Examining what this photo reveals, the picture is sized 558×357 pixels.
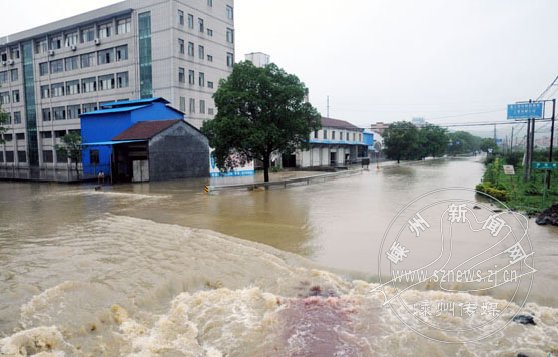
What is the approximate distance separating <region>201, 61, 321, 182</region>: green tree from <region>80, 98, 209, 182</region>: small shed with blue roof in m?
6.36

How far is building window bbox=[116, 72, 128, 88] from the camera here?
1594 inches

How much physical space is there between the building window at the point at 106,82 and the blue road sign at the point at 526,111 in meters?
38.5

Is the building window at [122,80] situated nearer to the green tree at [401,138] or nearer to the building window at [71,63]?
the building window at [71,63]

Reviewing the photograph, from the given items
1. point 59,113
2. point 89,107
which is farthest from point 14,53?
point 89,107

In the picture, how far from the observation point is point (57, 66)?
1813 inches

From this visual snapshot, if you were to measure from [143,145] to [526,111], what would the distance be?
2608 cm

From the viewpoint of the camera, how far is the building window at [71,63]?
4414 cm

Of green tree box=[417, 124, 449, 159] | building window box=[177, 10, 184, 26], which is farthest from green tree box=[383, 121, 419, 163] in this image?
building window box=[177, 10, 184, 26]

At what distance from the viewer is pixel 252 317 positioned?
6.06 m

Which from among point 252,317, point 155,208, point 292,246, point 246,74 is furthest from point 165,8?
point 252,317

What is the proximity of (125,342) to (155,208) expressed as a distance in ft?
36.8

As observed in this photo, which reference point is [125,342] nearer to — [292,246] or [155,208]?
[292,246]

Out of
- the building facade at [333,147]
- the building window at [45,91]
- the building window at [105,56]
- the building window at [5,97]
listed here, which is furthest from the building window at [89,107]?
the building facade at [333,147]

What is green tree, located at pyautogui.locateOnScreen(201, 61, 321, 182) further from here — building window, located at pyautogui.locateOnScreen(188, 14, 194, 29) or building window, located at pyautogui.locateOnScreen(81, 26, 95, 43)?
building window, located at pyautogui.locateOnScreen(81, 26, 95, 43)
